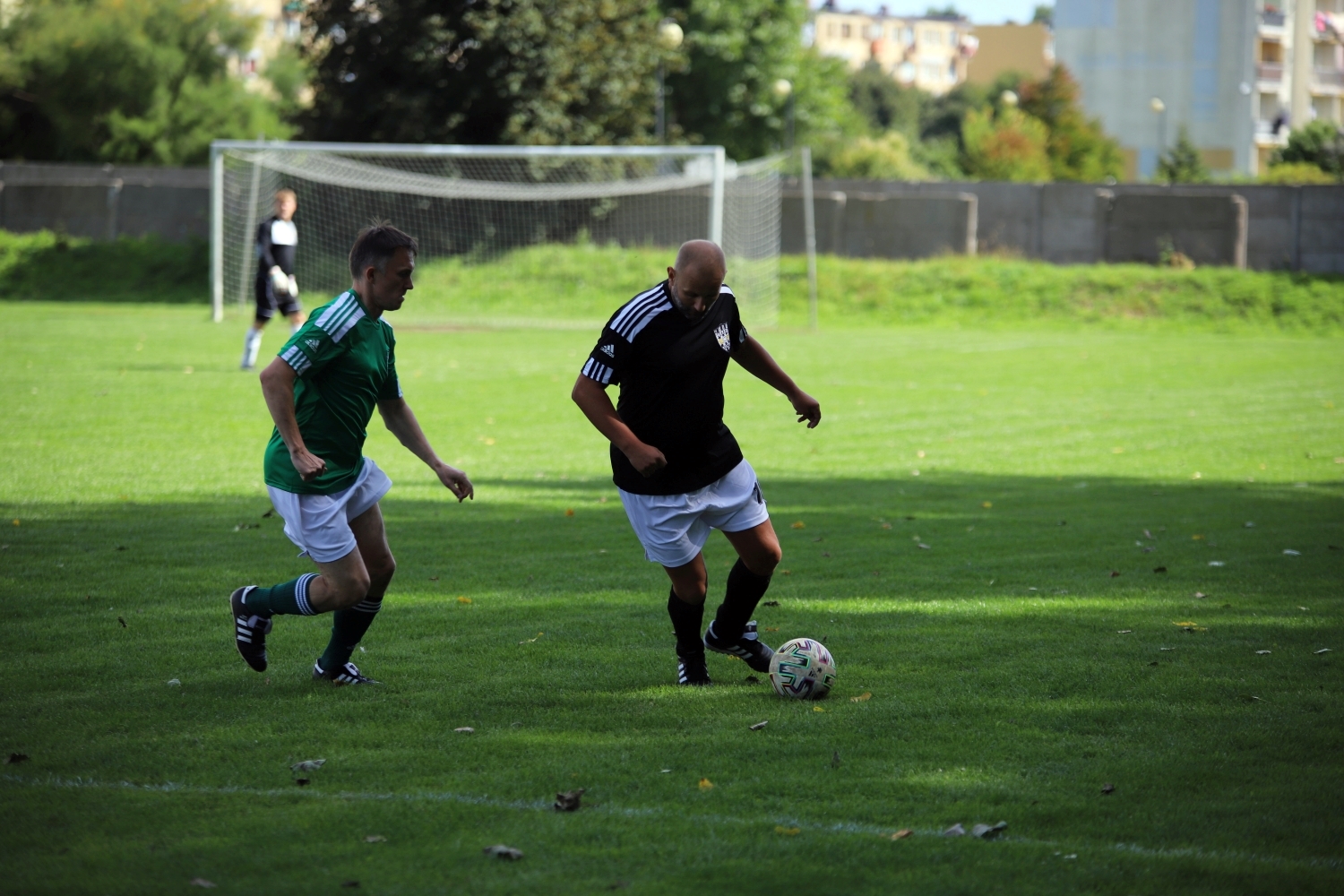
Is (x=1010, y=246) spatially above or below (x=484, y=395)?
above

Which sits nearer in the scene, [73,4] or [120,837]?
[120,837]

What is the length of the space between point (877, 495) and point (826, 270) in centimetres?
2408

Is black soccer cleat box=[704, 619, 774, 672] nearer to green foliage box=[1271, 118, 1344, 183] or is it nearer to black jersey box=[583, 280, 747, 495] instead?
black jersey box=[583, 280, 747, 495]

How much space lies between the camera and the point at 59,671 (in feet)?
19.3

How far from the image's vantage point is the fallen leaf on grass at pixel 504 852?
3.90 meters

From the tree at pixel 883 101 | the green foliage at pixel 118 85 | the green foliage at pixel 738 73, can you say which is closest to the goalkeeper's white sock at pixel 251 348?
the green foliage at pixel 118 85

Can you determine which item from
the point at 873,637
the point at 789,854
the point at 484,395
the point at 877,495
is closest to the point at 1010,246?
the point at 484,395

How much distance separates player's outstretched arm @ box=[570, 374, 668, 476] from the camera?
17.4 ft

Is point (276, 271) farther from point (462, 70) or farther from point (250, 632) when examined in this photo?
point (462, 70)

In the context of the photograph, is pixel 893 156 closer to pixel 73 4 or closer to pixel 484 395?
pixel 73 4

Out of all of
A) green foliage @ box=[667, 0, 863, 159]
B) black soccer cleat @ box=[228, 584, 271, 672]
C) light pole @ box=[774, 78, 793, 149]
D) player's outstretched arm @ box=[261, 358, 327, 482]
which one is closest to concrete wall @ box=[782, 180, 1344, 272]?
green foliage @ box=[667, 0, 863, 159]

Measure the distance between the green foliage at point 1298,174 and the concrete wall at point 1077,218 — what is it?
1157 cm

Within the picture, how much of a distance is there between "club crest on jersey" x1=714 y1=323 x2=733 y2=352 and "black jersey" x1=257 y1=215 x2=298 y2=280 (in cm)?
1412

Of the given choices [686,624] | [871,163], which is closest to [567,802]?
[686,624]
